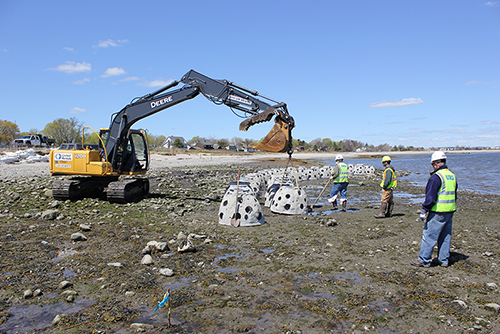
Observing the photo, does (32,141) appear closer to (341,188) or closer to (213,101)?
(213,101)

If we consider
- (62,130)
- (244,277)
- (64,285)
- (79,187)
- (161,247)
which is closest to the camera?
(64,285)

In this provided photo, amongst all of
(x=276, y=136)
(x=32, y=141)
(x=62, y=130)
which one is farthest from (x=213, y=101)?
(x=62, y=130)

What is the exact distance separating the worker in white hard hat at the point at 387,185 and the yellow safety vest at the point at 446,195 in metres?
3.86

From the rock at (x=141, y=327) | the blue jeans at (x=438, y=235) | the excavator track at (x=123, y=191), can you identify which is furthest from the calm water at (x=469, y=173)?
the rock at (x=141, y=327)

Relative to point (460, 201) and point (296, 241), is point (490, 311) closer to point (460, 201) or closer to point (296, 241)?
point (296, 241)

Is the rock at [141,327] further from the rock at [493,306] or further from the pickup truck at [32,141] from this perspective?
the pickup truck at [32,141]

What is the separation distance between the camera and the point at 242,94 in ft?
37.1

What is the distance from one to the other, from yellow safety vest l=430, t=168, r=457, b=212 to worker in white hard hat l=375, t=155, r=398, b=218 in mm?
3859

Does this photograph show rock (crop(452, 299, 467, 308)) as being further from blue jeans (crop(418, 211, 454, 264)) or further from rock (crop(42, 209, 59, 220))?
rock (crop(42, 209, 59, 220))

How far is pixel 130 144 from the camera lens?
13.2 meters

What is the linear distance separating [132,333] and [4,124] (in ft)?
280

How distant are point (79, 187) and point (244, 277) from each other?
937 cm

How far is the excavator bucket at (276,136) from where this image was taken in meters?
9.86

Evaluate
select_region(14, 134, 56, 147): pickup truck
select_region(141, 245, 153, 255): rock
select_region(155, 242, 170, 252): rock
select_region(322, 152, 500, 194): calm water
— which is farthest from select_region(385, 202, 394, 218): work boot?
select_region(14, 134, 56, 147): pickup truck
